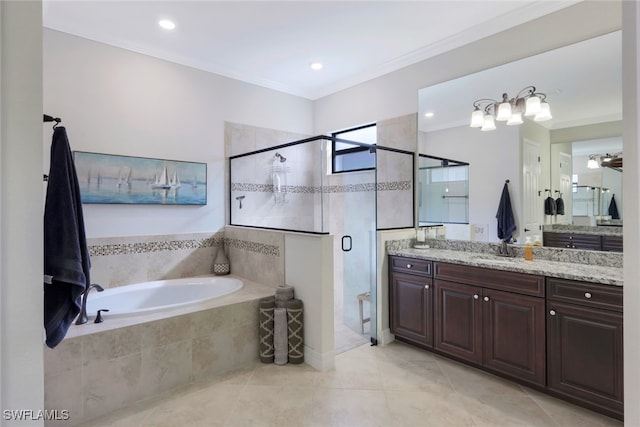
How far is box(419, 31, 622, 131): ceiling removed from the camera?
227 cm

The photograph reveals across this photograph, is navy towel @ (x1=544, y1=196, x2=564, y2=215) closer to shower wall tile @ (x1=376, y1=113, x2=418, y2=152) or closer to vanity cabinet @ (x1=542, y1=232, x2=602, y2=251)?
vanity cabinet @ (x1=542, y1=232, x2=602, y2=251)

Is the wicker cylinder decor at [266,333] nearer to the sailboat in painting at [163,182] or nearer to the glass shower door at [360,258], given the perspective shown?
the glass shower door at [360,258]

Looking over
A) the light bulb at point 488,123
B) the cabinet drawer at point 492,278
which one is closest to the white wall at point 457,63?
the light bulb at point 488,123

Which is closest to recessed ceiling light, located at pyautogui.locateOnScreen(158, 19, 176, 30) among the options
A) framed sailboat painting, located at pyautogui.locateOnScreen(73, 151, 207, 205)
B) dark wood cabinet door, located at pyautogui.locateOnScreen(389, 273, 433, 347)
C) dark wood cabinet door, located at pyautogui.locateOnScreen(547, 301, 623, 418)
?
framed sailboat painting, located at pyautogui.locateOnScreen(73, 151, 207, 205)

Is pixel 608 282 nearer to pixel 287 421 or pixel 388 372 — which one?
pixel 388 372

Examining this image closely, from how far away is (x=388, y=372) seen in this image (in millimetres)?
2580

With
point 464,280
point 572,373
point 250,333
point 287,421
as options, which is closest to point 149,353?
point 250,333

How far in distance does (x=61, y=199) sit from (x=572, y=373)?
2.92 metres

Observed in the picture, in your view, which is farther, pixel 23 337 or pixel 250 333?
pixel 250 333

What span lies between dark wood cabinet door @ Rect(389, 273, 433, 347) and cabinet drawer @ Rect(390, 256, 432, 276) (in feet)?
0.15

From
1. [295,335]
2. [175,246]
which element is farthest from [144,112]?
[295,335]

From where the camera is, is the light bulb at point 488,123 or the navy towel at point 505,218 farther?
the light bulb at point 488,123

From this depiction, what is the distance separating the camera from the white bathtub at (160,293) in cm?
295

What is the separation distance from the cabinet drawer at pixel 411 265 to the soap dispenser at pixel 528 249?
720 millimetres
